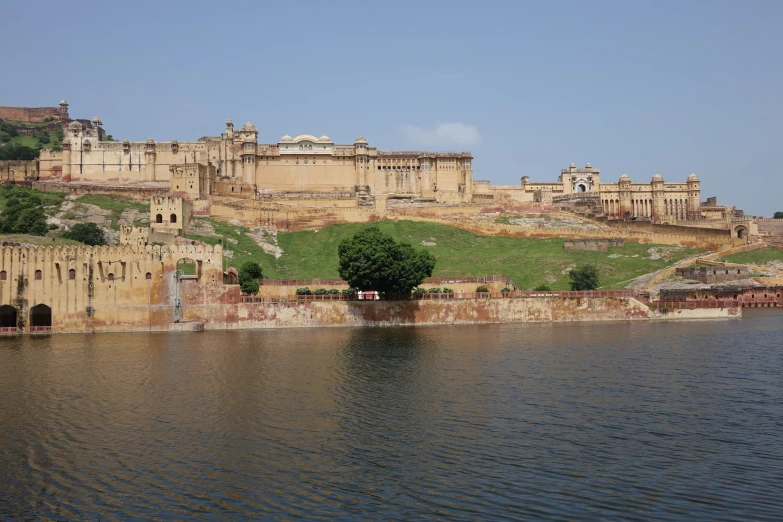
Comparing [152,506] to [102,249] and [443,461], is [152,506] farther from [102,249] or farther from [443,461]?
[102,249]

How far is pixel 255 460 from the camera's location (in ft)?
69.7

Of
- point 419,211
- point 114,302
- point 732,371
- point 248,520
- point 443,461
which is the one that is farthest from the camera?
point 419,211

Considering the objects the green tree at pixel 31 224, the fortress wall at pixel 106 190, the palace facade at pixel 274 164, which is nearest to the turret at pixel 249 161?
the palace facade at pixel 274 164

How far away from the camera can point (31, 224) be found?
75062 mm

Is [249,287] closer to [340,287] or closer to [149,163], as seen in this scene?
[340,287]

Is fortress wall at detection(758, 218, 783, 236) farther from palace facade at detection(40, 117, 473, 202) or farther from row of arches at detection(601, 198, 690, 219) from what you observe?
palace facade at detection(40, 117, 473, 202)

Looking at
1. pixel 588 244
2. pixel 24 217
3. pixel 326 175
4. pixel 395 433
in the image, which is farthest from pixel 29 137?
pixel 395 433

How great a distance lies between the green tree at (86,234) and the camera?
7275 centimetres

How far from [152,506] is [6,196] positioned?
84438 mm

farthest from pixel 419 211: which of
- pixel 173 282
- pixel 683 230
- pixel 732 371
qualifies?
pixel 732 371

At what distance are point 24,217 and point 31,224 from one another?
5.04ft

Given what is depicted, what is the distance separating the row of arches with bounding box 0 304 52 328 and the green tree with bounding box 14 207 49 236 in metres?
19.2

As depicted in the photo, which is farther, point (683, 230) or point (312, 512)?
point (683, 230)

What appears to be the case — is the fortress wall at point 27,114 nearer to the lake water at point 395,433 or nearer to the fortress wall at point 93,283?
the fortress wall at point 93,283
